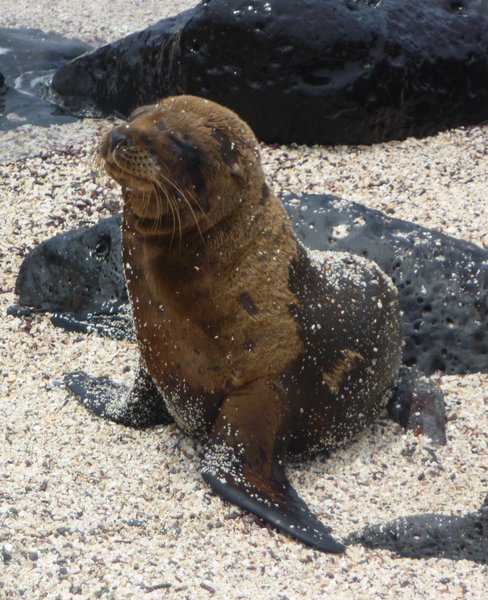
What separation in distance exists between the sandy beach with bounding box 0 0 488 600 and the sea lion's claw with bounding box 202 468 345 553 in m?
0.05

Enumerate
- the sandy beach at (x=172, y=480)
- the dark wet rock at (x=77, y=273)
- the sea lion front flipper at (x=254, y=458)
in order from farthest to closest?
the dark wet rock at (x=77, y=273)
the sea lion front flipper at (x=254, y=458)
the sandy beach at (x=172, y=480)

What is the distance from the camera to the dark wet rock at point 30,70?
32.4ft

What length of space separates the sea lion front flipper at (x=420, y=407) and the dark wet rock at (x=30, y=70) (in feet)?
17.2

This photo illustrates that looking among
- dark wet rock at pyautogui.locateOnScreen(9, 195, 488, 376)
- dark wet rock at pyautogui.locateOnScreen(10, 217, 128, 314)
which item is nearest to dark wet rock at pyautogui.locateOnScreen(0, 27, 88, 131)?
dark wet rock at pyautogui.locateOnScreen(10, 217, 128, 314)

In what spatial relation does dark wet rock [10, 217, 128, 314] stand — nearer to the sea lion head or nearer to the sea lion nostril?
the sea lion head

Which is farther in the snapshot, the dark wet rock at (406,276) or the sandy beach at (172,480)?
the dark wet rock at (406,276)

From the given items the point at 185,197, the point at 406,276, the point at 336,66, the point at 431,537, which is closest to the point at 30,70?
the point at 336,66

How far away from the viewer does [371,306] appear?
5.16 meters

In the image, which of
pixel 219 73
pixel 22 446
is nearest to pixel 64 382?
pixel 22 446

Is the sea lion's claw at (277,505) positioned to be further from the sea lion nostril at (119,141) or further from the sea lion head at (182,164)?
the sea lion nostril at (119,141)

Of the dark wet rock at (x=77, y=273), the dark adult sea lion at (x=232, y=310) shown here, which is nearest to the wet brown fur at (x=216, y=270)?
the dark adult sea lion at (x=232, y=310)

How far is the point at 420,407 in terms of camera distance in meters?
5.38

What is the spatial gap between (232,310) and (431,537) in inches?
50.1

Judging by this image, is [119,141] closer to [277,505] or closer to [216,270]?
[216,270]
